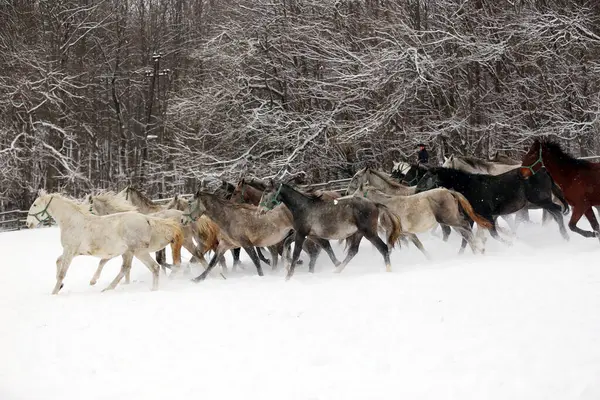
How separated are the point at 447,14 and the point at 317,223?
14.2 metres

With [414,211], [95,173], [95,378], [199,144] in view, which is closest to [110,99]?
[95,173]

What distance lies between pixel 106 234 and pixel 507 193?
763 cm

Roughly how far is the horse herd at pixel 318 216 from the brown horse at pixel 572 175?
0.02 m

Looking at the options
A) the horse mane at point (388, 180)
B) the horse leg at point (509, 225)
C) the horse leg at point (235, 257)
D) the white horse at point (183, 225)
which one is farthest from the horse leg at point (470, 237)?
the white horse at point (183, 225)

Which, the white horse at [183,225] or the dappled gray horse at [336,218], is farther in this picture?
the white horse at [183,225]

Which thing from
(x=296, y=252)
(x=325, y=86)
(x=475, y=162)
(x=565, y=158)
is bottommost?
(x=296, y=252)

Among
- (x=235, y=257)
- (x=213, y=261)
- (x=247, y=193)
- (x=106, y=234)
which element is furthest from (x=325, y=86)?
(x=106, y=234)

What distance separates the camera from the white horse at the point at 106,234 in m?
11.0

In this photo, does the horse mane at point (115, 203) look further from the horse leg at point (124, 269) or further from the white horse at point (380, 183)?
the white horse at point (380, 183)

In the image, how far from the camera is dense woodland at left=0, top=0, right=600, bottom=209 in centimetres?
2100

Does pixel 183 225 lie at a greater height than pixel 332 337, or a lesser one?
lesser

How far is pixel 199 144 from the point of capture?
90.3 ft

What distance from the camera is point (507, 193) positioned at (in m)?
12.2

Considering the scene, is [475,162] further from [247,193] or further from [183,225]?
[183,225]
